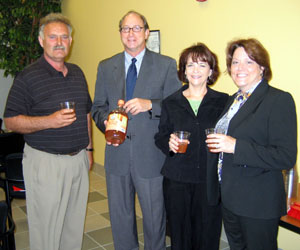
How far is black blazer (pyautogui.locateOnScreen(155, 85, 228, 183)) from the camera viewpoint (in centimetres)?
179

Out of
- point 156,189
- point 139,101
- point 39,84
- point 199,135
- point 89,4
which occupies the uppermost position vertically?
point 89,4

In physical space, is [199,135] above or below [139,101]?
below

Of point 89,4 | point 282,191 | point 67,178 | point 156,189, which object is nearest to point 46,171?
point 67,178

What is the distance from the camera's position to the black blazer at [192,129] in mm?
1787

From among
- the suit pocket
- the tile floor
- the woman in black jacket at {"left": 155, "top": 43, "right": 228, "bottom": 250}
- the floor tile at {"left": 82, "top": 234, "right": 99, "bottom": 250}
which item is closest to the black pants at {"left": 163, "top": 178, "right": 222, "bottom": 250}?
the woman in black jacket at {"left": 155, "top": 43, "right": 228, "bottom": 250}

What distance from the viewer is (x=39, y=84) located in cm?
191

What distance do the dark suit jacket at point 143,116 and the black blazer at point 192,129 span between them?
0.69ft

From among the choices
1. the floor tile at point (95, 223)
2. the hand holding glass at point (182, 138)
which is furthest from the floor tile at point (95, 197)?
the hand holding glass at point (182, 138)

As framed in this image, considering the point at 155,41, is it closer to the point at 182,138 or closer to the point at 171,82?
the point at 171,82

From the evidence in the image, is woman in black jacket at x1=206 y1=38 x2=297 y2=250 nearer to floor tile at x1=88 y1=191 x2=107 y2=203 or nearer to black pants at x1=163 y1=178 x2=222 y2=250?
black pants at x1=163 y1=178 x2=222 y2=250

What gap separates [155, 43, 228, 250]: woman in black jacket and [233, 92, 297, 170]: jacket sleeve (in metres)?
0.41

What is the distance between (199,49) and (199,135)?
0.51 meters

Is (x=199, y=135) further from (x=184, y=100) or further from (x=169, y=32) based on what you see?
(x=169, y=32)

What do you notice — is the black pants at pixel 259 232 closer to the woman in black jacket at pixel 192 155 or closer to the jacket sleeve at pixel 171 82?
the woman in black jacket at pixel 192 155
